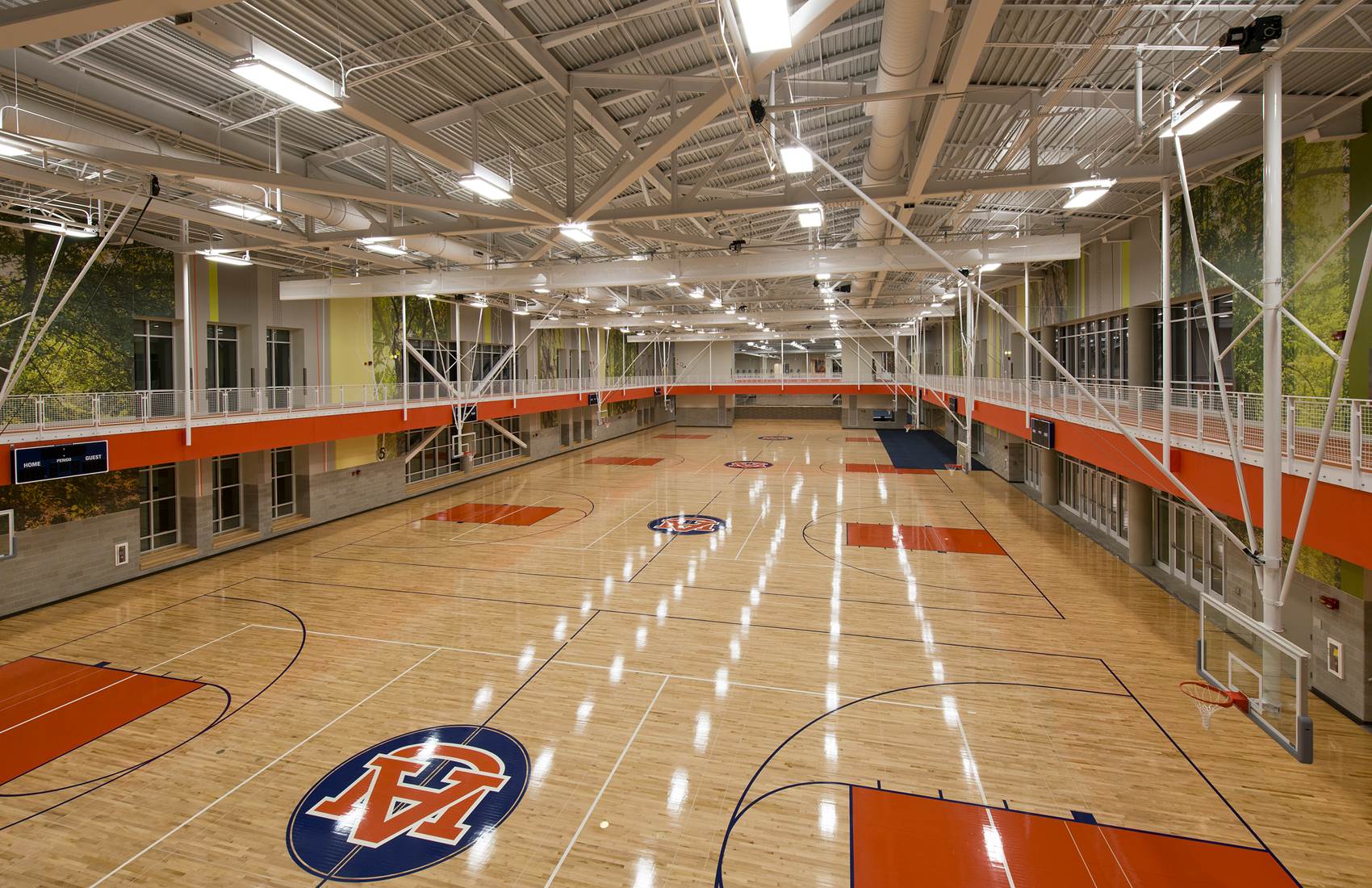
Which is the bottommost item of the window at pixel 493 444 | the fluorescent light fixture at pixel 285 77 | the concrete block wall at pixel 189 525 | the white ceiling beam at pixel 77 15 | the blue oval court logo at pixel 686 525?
the blue oval court logo at pixel 686 525

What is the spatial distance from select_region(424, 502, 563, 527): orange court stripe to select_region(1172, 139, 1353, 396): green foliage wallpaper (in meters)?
19.4

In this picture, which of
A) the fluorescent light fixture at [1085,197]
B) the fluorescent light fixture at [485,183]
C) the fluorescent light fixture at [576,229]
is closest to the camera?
the fluorescent light fixture at [485,183]

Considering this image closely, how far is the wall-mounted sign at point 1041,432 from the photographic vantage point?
55.1 ft

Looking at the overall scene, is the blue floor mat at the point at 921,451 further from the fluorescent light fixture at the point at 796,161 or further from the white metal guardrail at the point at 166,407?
the fluorescent light fixture at the point at 796,161

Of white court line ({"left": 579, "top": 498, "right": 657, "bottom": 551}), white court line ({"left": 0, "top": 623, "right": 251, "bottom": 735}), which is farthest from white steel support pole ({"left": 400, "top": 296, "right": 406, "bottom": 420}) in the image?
white court line ({"left": 0, "top": 623, "right": 251, "bottom": 735})

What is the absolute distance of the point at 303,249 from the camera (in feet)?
59.7

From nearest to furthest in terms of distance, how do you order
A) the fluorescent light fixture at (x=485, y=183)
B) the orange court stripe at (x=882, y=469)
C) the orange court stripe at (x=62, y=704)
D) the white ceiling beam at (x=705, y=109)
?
the white ceiling beam at (x=705, y=109)
the orange court stripe at (x=62, y=704)
the fluorescent light fixture at (x=485, y=183)
the orange court stripe at (x=882, y=469)

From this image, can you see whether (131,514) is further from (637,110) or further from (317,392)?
(637,110)

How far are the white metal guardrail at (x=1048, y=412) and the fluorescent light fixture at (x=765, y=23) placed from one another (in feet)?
21.8

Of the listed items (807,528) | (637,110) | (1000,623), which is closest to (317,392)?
(637,110)

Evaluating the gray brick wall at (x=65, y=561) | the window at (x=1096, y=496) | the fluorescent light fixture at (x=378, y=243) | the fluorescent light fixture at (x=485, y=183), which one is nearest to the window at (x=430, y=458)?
the gray brick wall at (x=65, y=561)

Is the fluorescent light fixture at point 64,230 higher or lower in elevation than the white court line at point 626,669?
higher

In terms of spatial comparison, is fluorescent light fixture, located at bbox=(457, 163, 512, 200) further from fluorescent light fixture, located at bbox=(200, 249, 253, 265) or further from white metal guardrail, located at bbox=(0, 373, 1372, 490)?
white metal guardrail, located at bbox=(0, 373, 1372, 490)

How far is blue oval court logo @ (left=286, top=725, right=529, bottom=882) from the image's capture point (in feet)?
21.7
